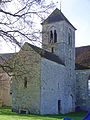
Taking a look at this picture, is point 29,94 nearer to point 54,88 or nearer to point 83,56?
point 54,88

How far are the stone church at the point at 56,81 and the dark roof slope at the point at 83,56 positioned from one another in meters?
0.70

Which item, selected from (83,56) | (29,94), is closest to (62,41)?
(83,56)

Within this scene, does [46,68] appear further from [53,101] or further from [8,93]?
[8,93]

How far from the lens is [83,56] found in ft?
150

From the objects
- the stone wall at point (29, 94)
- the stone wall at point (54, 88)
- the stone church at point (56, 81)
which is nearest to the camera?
the stone wall at point (29, 94)

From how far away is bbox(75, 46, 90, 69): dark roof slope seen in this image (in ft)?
145

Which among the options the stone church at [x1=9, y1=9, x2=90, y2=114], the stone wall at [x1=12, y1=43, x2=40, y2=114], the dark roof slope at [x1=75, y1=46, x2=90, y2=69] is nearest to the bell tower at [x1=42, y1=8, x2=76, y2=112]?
the stone church at [x1=9, y1=9, x2=90, y2=114]

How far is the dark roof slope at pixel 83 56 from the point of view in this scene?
145 feet

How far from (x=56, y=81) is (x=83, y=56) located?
438 inches

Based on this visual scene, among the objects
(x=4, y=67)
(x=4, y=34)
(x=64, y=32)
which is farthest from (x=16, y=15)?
(x=64, y=32)

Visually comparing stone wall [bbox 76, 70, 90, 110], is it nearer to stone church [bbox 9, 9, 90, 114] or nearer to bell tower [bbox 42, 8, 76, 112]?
stone church [bbox 9, 9, 90, 114]

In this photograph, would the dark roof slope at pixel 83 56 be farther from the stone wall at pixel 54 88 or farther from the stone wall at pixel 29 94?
the stone wall at pixel 29 94

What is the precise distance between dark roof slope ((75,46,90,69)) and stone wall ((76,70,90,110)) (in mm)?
1219

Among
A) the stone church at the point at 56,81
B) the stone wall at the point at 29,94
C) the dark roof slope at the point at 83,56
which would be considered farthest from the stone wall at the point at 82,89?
the stone wall at the point at 29,94
